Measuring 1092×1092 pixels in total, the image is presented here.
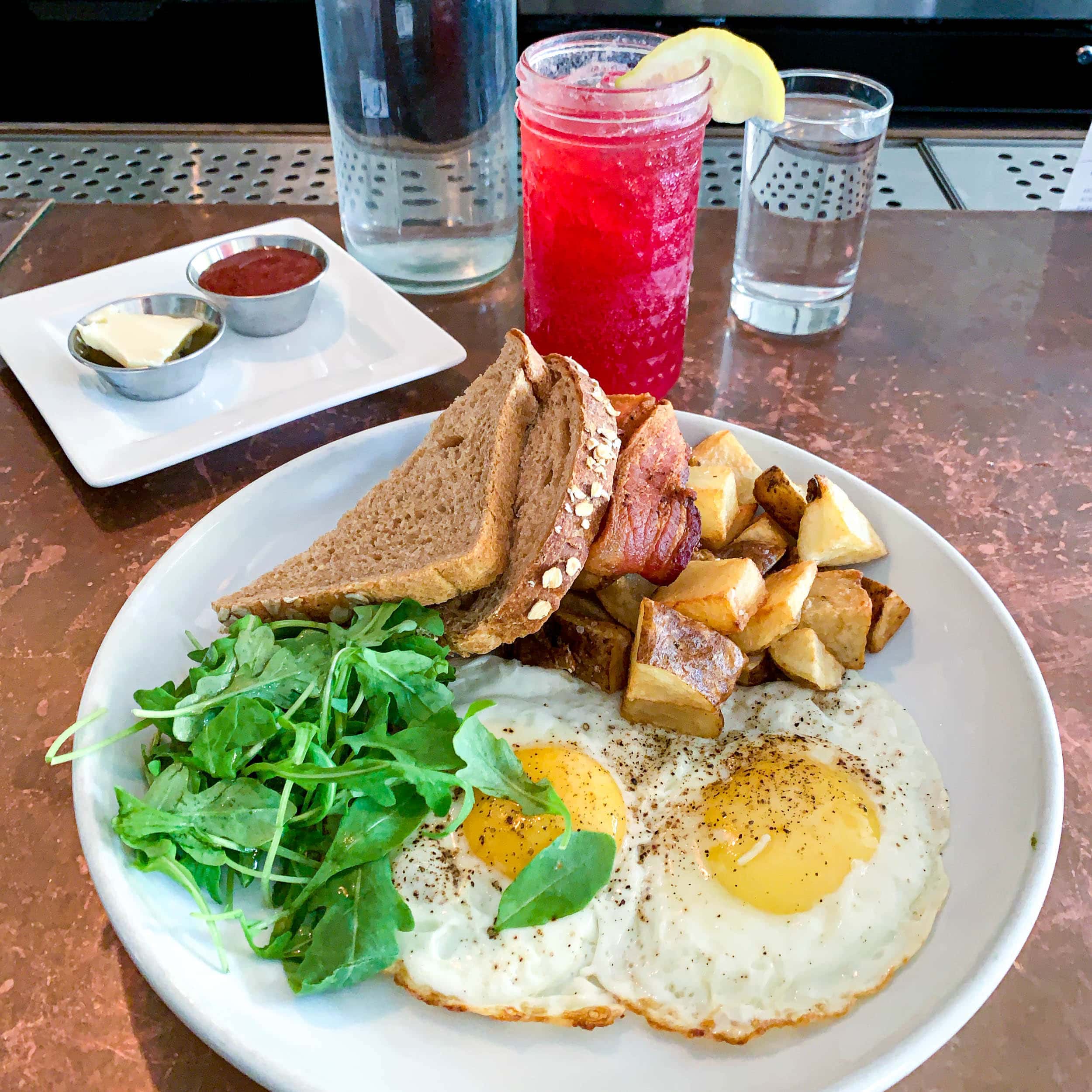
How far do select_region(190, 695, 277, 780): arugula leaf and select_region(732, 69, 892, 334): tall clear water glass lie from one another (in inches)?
67.9

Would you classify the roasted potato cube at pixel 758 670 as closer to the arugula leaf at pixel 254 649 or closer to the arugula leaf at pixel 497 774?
the arugula leaf at pixel 497 774

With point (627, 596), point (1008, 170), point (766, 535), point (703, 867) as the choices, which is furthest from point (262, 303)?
point (1008, 170)

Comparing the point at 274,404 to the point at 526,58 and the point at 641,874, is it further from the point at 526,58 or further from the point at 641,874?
the point at 641,874

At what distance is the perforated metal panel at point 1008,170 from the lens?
328 centimetres

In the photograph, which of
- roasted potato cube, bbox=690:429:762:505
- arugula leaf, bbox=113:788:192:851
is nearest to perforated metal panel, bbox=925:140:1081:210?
roasted potato cube, bbox=690:429:762:505

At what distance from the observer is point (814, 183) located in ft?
7.64

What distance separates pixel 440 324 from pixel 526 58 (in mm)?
856

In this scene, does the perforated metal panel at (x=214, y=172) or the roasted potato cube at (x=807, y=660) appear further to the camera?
the perforated metal panel at (x=214, y=172)

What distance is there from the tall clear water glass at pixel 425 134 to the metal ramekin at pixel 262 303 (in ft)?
0.78

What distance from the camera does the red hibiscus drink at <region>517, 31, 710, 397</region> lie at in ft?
6.17

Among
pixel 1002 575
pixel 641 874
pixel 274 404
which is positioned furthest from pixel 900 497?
pixel 274 404

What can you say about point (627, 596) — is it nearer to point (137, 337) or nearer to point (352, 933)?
point (352, 933)

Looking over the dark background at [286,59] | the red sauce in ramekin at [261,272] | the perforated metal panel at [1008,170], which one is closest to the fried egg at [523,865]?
the red sauce in ramekin at [261,272]

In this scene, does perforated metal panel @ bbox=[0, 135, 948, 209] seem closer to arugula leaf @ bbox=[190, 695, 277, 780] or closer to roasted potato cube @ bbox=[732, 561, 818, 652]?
roasted potato cube @ bbox=[732, 561, 818, 652]
